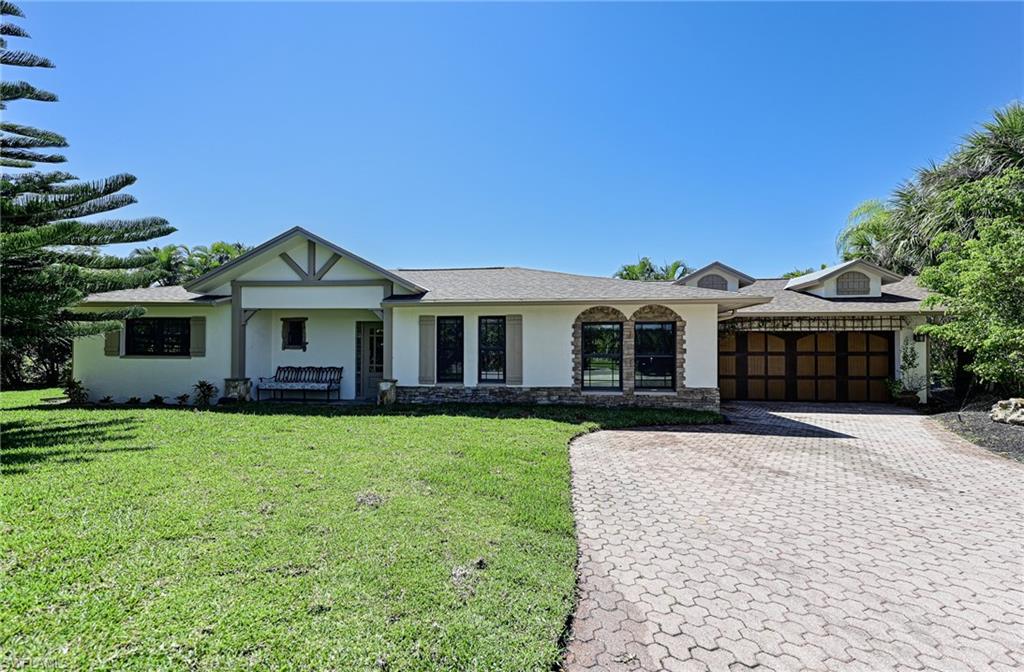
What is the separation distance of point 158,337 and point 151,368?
89 centimetres

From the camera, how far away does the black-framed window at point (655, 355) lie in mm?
11383

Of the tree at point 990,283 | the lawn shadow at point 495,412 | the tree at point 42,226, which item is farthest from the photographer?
the lawn shadow at point 495,412

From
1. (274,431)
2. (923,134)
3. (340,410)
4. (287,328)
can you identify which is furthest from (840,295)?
(287,328)

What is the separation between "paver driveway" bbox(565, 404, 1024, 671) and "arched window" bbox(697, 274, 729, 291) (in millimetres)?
8959

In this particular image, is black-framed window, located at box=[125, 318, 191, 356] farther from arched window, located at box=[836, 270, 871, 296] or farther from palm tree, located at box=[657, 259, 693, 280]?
palm tree, located at box=[657, 259, 693, 280]

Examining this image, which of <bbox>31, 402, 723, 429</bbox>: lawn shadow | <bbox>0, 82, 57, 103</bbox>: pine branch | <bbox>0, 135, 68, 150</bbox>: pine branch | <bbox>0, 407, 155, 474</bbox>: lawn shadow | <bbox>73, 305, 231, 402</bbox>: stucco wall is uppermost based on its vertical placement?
<bbox>0, 82, 57, 103</bbox>: pine branch

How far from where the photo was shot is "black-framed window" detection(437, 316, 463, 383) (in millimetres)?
12031

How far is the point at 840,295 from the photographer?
47.4ft

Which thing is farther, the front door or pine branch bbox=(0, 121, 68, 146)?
the front door

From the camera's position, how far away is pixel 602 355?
38.3 ft

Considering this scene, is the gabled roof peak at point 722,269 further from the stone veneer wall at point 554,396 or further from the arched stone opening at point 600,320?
the stone veneer wall at point 554,396

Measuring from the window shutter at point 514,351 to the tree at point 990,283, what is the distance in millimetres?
9561

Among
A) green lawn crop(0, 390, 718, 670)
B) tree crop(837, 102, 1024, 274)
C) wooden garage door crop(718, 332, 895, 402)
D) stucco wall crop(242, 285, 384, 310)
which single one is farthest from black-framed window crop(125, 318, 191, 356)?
tree crop(837, 102, 1024, 274)

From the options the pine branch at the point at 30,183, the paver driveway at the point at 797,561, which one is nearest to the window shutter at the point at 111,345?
the pine branch at the point at 30,183
